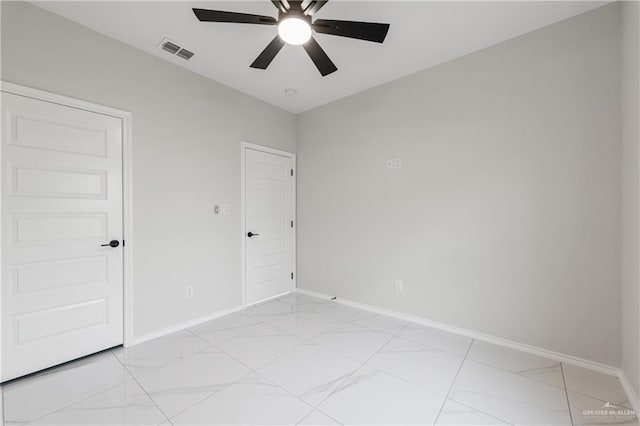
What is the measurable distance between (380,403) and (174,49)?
3400 mm

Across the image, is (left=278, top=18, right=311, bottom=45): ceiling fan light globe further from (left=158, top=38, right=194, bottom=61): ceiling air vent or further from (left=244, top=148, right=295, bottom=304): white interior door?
(left=244, top=148, right=295, bottom=304): white interior door

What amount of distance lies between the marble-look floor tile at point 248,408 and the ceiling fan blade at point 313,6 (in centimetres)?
245

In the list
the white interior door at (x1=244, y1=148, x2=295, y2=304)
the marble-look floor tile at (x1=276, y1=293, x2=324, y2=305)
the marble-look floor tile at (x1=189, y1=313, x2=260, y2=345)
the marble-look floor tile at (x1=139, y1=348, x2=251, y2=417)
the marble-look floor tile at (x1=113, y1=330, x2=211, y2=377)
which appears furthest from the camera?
the marble-look floor tile at (x1=276, y1=293, x2=324, y2=305)

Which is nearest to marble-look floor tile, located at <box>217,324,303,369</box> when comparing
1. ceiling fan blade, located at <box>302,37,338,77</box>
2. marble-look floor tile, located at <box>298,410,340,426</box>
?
marble-look floor tile, located at <box>298,410,340,426</box>

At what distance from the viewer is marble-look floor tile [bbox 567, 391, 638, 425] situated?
155 cm

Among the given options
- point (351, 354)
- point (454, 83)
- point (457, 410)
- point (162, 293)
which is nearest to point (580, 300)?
point (457, 410)

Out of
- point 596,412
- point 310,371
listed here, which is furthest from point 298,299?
point 596,412

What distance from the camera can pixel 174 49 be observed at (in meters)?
2.48

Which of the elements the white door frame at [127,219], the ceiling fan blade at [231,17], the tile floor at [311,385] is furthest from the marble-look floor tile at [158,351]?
the ceiling fan blade at [231,17]

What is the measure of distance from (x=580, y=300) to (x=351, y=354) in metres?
1.89

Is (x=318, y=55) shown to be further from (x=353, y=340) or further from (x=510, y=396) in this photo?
(x=510, y=396)

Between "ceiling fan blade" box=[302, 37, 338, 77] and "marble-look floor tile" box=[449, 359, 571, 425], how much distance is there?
2.58 metres

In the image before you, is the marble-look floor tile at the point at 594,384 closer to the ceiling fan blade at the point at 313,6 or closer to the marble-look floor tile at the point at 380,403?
the marble-look floor tile at the point at 380,403

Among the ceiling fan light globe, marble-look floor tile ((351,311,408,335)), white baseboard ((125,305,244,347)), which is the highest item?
the ceiling fan light globe
